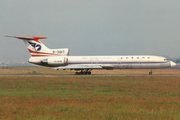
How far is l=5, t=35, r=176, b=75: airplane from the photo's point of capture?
4753 centimetres

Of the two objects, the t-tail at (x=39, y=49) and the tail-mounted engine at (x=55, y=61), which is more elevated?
the t-tail at (x=39, y=49)

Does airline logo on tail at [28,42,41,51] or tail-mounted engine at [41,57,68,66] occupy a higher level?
airline logo on tail at [28,42,41,51]

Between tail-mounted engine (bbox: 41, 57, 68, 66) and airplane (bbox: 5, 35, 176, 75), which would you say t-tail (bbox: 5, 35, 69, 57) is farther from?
tail-mounted engine (bbox: 41, 57, 68, 66)

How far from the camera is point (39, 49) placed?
49.9 m

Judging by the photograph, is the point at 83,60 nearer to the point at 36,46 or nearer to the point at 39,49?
the point at 39,49

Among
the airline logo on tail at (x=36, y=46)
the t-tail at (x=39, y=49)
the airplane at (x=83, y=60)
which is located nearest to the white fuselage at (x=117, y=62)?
the airplane at (x=83, y=60)

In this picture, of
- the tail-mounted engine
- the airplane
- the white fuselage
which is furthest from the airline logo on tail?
the white fuselage

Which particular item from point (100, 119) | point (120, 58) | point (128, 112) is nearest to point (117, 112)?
point (128, 112)

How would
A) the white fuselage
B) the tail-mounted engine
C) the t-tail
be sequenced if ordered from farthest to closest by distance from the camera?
the t-tail → the tail-mounted engine → the white fuselage

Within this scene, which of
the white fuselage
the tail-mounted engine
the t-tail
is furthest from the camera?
the t-tail

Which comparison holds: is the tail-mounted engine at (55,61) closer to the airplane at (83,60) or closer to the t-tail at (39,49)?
the airplane at (83,60)

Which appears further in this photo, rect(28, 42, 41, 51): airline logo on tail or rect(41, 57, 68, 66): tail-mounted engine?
rect(28, 42, 41, 51): airline logo on tail

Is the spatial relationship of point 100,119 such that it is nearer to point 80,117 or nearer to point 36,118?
point 80,117

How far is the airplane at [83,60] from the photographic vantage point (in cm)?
4753
